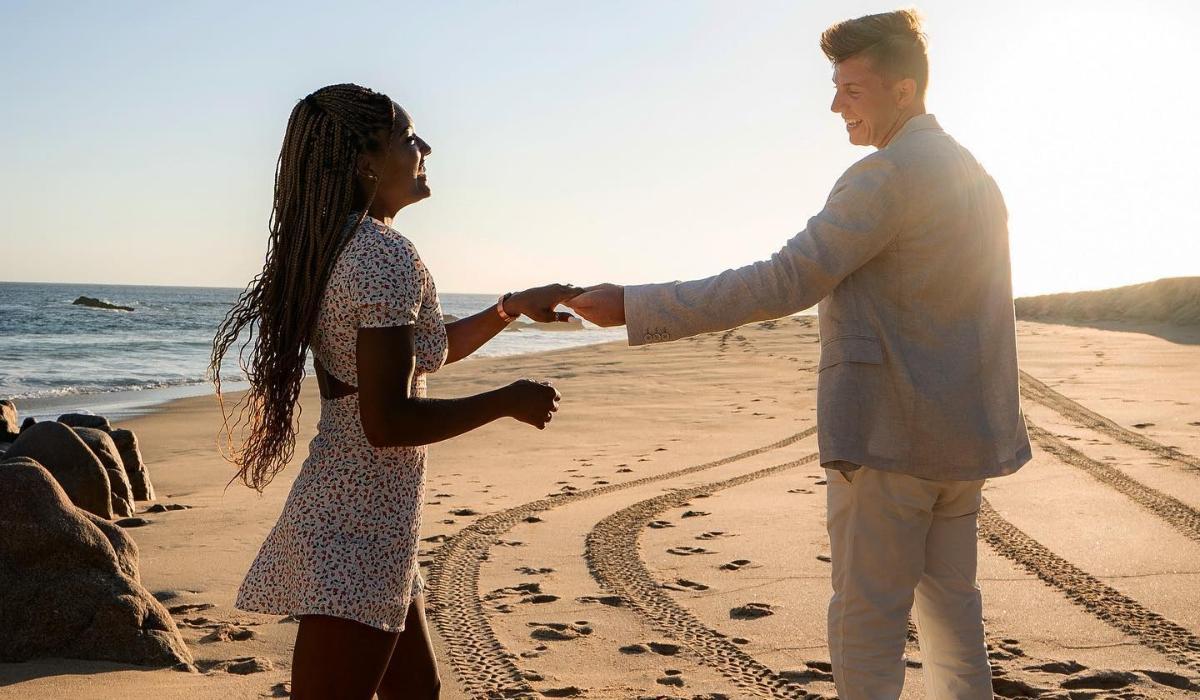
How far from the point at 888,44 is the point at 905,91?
14cm

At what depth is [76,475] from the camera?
6703 millimetres

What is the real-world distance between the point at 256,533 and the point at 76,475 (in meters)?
1.22

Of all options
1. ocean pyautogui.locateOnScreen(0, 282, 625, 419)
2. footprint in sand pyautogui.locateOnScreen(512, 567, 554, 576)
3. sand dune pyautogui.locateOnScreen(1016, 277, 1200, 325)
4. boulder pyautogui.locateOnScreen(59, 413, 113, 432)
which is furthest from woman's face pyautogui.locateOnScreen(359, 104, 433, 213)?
sand dune pyautogui.locateOnScreen(1016, 277, 1200, 325)

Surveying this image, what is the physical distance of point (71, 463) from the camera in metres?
6.71

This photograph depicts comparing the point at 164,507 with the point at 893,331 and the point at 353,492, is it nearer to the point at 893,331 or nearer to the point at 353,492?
the point at 353,492

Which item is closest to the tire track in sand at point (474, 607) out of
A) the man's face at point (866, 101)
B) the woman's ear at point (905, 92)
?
the man's face at point (866, 101)

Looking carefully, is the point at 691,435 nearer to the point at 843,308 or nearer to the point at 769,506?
the point at 769,506

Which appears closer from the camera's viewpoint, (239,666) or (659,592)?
(239,666)

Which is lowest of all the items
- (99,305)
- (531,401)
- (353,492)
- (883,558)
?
(883,558)

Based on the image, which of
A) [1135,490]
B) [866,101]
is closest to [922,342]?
[866,101]

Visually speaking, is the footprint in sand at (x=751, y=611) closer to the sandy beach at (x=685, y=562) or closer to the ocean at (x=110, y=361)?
the sandy beach at (x=685, y=562)

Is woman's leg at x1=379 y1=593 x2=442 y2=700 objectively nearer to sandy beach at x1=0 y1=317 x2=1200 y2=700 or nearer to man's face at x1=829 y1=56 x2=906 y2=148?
sandy beach at x1=0 y1=317 x2=1200 y2=700

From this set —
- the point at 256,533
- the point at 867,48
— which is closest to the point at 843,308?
the point at 867,48

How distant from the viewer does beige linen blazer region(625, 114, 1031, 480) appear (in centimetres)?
259
